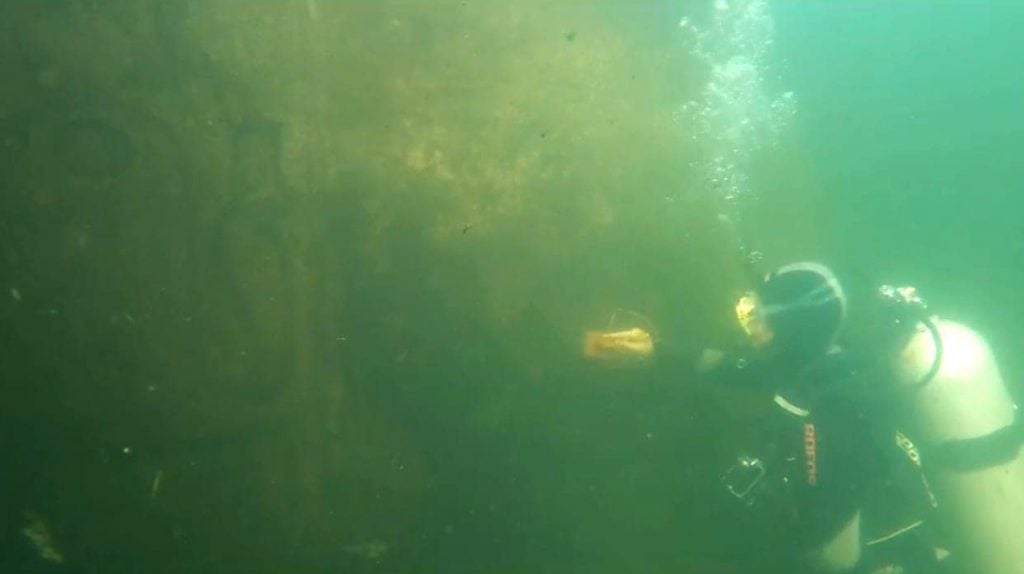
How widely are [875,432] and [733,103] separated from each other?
3.52 m

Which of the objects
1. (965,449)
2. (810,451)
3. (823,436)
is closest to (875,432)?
(823,436)

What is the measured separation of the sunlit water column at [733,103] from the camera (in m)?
5.34

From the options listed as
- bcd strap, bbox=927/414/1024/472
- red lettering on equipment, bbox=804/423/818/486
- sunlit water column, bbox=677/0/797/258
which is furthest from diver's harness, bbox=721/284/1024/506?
sunlit water column, bbox=677/0/797/258

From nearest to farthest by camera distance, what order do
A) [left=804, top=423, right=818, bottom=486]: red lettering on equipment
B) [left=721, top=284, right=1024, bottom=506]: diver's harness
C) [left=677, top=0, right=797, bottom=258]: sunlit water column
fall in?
[left=804, top=423, right=818, bottom=486]: red lettering on equipment
[left=721, top=284, right=1024, bottom=506]: diver's harness
[left=677, top=0, right=797, bottom=258]: sunlit water column

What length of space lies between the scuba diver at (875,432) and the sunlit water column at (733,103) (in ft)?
3.97

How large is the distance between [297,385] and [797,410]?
133 inches

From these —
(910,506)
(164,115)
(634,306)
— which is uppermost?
(164,115)

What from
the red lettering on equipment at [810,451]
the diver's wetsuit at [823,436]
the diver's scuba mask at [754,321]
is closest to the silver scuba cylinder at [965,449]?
the diver's wetsuit at [823,436]

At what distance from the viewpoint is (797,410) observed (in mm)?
4797

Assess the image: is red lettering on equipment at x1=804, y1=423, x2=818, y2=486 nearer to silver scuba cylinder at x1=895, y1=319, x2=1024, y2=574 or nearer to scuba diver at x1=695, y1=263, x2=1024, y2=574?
scuba diver at x1=695, y1=263, x2=1024, y2=574

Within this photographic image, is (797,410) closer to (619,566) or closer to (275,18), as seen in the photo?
(619,566)

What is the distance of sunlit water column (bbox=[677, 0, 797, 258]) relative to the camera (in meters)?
5.34

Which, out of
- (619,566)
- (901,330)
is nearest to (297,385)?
(619,566)

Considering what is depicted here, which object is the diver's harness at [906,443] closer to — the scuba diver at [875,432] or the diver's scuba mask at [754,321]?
the scuba diver at [875,432]
